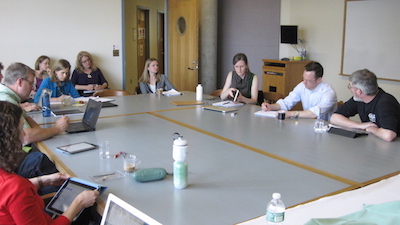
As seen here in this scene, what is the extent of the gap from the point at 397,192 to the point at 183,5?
6.32m

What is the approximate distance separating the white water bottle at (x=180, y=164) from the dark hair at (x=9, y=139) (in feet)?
2.24

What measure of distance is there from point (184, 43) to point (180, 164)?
20.0ft

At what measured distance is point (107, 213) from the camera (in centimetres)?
151

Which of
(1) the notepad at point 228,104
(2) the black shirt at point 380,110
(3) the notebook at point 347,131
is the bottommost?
(3) the notebook at point 347,131

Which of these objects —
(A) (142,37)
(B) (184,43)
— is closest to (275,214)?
(B) (184,43)

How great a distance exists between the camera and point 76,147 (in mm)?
2662

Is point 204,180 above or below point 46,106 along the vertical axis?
below

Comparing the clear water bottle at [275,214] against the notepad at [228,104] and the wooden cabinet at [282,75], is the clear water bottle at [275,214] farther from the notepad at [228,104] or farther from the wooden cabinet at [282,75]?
the wooden cabinet at [282,75]

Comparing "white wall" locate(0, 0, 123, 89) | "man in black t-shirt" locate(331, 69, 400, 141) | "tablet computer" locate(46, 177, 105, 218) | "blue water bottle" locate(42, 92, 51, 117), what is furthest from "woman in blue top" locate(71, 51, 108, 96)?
"tablet computer" locate(46, 177, 105, 218)

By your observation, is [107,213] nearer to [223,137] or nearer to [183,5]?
[223,137]

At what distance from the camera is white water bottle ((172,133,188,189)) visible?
6.23ft

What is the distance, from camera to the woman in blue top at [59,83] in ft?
14.9

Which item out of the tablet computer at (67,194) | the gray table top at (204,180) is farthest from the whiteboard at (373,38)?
the tablet computer at (67,194)

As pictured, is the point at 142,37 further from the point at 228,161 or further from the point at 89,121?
the point at 228,161
